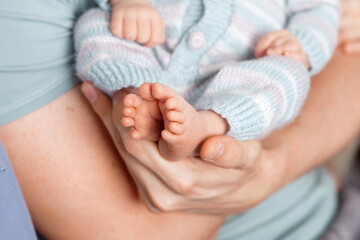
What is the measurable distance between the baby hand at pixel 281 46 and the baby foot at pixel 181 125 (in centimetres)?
26

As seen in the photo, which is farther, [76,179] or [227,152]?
[76,179]

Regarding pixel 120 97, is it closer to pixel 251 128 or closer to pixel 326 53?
pixel 251 128

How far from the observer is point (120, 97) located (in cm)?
69

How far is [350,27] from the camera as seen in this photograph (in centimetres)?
127

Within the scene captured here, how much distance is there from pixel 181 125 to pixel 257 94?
0.70ft

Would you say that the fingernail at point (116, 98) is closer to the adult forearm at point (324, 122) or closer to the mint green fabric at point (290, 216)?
the adult forearm at point (324, 122)

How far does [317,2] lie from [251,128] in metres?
0.52

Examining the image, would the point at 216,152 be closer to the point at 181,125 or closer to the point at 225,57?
the point at 181,125

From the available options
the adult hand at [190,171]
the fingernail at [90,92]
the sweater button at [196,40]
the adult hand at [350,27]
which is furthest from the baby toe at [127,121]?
the adult hand at [350,27]

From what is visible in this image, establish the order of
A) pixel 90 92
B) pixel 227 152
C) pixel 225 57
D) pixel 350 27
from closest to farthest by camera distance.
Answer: pixel 227 152, pixel 90 92, pixel 225 57, pixel 350 27

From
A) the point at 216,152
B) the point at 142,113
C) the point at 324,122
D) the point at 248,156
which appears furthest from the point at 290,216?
the point at 142,113

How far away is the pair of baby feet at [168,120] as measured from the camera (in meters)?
0.51

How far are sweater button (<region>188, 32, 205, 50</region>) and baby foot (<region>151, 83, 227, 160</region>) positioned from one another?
23 centimetres

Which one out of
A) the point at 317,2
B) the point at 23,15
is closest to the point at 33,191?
the point at 23,15
